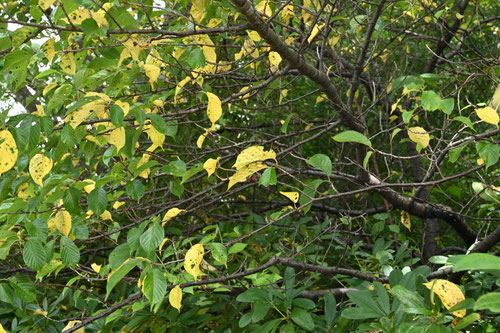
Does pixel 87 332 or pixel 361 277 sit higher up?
pixel 361 277

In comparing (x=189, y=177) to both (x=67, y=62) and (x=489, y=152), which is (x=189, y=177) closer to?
(x=67, y=62)

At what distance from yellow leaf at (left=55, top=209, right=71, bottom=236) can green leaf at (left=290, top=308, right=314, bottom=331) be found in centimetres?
94

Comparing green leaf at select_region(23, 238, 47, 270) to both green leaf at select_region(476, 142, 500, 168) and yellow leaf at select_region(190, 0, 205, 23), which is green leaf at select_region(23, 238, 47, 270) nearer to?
yellow leaf at select_region(190, 0, 205, 23)

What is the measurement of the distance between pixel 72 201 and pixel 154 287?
0.51 metres

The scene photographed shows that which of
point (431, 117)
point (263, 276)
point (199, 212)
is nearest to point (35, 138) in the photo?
point (263, 276)

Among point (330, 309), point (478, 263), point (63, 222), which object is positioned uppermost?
point (478, 263)

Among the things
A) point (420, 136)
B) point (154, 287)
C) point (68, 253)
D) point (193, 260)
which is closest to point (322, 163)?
point (420, 136)

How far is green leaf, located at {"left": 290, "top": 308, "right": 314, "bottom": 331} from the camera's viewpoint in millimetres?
1912

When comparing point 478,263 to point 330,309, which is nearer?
point 478,263

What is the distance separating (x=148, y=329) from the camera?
2617mm

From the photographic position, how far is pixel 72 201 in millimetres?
1697

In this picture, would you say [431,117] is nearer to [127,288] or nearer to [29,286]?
[127,288]

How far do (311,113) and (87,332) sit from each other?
223 cm

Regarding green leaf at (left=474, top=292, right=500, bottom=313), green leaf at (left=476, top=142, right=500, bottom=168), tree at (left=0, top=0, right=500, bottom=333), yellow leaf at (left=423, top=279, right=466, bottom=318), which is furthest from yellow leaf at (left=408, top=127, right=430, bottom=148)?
green leaf at (left=474, top=292, right=500, bottom=313)
